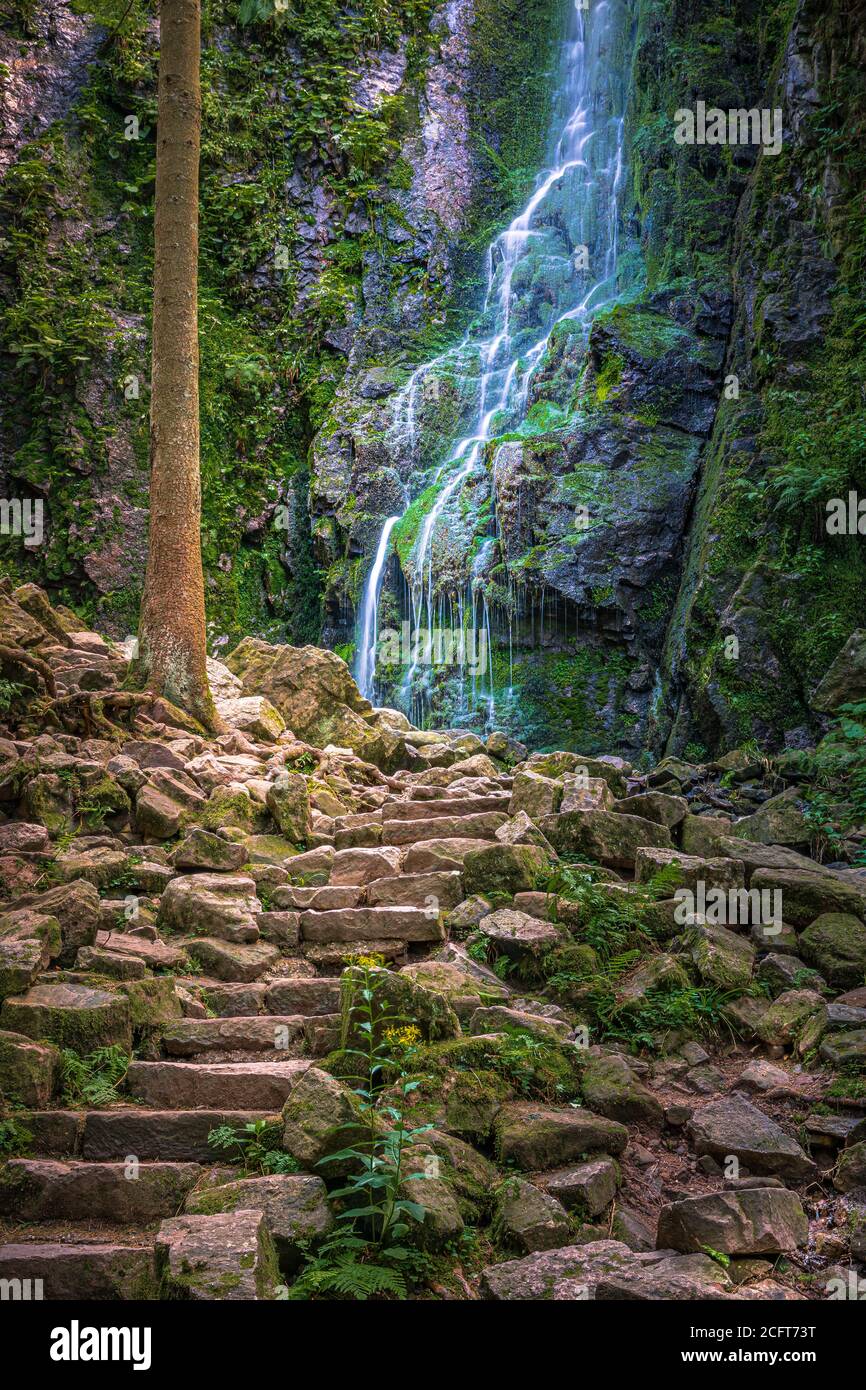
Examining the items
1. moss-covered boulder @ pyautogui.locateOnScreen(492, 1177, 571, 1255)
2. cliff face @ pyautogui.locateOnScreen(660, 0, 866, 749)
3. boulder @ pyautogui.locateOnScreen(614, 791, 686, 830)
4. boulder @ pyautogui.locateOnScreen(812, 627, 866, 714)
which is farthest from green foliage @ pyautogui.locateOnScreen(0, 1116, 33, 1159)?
cliff face @ pyautogui.locateOnScreen(660, 0, 866, 749)

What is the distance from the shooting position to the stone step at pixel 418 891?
16.8 feet

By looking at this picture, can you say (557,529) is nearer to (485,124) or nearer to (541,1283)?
(541,1283)

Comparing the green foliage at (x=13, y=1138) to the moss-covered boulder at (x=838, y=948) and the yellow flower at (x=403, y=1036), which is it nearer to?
the yellow flower at (x=403, y=1036)

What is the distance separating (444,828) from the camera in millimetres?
6234

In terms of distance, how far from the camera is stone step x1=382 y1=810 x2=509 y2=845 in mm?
6211

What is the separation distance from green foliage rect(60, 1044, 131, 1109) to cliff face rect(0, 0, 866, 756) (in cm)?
813

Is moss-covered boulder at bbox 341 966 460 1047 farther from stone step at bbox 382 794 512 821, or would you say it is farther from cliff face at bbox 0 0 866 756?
cliff face at bbox 0 0 866 756

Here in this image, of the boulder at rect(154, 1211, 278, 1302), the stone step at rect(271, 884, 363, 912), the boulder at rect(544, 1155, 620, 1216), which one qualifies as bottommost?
the boulder at rect(544, 1155, 620, 1216)

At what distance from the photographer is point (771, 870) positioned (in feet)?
16.7

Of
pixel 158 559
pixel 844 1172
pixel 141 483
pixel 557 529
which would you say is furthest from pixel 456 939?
pixel 141 483

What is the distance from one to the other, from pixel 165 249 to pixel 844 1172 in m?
8.64

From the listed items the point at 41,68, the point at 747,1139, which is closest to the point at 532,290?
the point at 41,68

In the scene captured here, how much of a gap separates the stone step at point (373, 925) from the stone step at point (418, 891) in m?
0.33
